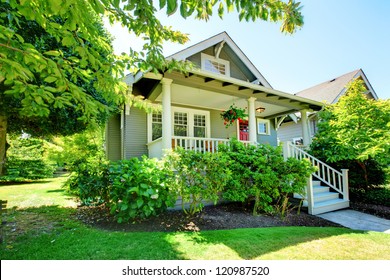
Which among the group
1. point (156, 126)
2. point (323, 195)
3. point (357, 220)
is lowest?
point (357, 220)

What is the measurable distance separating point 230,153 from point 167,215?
2.31 m

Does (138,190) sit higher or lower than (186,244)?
higher

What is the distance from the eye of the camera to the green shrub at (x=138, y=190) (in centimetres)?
379

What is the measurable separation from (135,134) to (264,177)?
531 cm

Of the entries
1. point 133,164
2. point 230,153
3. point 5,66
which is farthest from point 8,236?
point 230,153

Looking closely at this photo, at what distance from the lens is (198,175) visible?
4137 mm

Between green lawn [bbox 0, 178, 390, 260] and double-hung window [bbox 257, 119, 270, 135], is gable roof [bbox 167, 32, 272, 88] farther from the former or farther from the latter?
green lawn [bbox 0, 178, 390, 260]

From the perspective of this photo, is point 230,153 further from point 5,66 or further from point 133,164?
point 5,66

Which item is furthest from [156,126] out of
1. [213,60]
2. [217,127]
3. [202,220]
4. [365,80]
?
[365,80]

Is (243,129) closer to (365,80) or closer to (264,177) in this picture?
(264,177)

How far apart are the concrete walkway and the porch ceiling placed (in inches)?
182

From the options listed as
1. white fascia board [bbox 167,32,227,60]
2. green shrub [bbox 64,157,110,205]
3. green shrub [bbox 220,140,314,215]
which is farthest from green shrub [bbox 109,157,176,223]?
white fascia board [bbox 167,32,227,60]

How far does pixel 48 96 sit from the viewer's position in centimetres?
209

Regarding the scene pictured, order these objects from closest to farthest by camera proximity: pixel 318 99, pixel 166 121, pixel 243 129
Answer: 1. pixel 166 121
2. pixel 243 129
3. pixel 318 99
